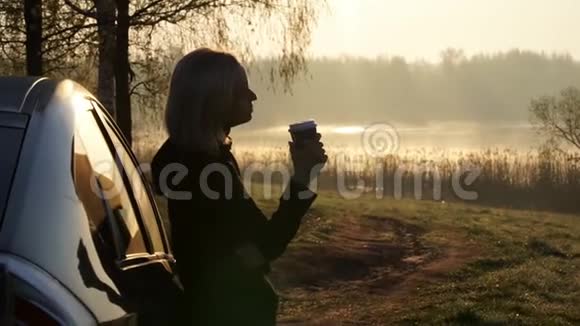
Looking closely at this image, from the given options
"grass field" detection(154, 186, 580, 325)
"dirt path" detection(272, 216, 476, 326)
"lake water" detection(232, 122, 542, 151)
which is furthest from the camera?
"lake water" detection(232, 122, 542, 151)

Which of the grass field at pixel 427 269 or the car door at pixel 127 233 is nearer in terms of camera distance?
the car door at pixel 127 233

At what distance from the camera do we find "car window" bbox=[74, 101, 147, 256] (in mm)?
2877

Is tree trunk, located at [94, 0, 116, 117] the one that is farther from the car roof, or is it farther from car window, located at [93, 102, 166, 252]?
the car roof

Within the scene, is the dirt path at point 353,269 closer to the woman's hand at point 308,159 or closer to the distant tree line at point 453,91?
the woman's hand at point 308,159

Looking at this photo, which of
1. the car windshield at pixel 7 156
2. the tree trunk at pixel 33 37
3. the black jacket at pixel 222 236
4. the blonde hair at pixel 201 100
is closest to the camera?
the car windshield at pixel 7 156

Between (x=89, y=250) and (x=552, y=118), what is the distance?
48.1 m

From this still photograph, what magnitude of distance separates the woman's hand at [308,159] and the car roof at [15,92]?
4.06ft

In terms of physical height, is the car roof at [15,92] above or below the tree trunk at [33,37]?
below

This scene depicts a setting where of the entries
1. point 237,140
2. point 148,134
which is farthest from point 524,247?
point 237,140

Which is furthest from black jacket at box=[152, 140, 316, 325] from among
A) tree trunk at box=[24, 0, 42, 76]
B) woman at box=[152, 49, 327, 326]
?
tree trunk at box=[24, 0, 42, 76]

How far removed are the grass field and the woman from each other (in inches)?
275

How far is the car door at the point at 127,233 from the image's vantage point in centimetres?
287

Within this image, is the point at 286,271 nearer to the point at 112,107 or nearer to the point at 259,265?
the point at 112,107

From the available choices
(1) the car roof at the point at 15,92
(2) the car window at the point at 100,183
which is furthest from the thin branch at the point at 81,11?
(1) the car roof at the point at 15,92
